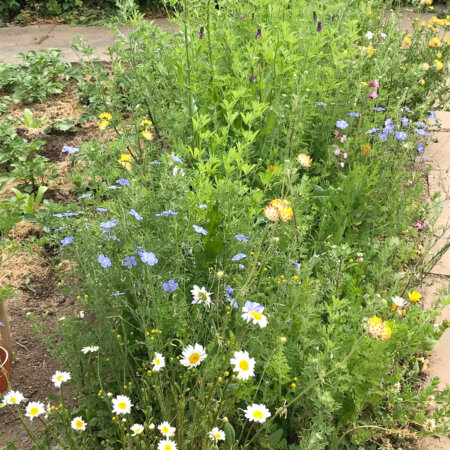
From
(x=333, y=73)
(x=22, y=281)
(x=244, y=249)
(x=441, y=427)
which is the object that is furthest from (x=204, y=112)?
(x=441, y=427)

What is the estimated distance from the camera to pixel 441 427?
1920mm

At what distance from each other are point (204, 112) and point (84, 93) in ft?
6.08

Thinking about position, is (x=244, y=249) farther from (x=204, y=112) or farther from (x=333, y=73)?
(x=333, y=73)

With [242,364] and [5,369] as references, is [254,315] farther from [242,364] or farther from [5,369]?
[5,369]

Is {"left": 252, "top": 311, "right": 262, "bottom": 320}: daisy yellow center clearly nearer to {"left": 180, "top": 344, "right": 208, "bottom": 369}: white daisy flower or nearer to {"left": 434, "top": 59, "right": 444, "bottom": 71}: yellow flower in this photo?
{"left": 180, "top": 344, "right": 208, "bottom": 369}: white daisy flower

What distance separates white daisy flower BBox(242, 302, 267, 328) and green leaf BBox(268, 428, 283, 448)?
531 millimetres

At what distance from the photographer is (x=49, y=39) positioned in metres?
6.21

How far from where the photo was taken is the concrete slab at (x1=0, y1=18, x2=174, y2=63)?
563 cm

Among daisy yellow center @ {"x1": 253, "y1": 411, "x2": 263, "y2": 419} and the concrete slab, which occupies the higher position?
the concrete slab

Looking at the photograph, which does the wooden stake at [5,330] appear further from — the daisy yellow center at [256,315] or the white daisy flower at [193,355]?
the daisy yellow center at [256,315]

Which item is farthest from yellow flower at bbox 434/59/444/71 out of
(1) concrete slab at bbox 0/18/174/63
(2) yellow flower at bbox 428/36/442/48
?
(1) concrete slab at bbox 0/18/174/63

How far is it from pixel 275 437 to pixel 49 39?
585cm

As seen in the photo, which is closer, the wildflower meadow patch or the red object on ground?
the wildflower meadow patch

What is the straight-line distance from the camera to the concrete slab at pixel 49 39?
5.63 m
